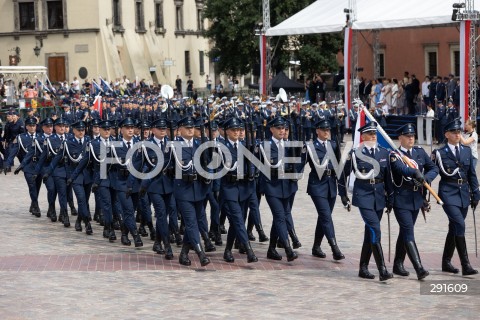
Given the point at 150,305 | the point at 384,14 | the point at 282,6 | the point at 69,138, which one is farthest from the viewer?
the point at 282,6

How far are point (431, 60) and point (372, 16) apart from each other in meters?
→ 16.5

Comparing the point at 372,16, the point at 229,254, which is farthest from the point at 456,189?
the point at 372,16

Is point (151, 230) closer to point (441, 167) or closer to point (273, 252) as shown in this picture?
point (273, 252)

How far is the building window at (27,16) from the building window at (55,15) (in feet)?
3.81

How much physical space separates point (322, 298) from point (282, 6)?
45.9 m

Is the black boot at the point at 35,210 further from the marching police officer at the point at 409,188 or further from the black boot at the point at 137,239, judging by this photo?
the marching police officer at the point at 409,188

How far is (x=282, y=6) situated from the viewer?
57.5m

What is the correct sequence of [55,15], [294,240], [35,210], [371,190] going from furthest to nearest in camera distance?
[55,15] < [35,210] < [294,240] < [371,190]

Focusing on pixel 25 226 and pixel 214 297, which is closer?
pixel 214 297

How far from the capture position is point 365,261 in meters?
13.7

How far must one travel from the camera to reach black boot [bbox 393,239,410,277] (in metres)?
13.8

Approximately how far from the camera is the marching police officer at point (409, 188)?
13.3 metres

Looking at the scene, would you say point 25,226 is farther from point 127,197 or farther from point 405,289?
point 405,289

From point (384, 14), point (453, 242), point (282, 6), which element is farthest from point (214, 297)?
point (282, 6)
